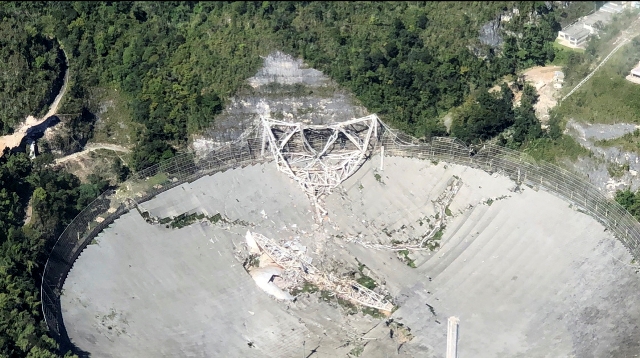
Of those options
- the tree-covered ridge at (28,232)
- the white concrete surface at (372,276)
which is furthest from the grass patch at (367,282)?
the tree-covered ridge at (28,232)

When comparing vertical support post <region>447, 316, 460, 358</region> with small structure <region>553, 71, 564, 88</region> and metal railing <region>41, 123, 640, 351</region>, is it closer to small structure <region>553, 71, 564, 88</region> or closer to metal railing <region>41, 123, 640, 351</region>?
metal railing <region>41, 123, 640, 351</region>

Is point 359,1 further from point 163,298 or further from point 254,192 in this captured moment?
point 163,298

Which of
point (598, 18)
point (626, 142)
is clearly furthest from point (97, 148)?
point (598, 18)

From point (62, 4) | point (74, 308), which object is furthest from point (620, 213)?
point (62, 4)

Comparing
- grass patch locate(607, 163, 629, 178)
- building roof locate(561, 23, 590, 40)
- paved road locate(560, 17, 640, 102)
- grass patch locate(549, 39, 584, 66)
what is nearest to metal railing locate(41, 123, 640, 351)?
grass patch locate(607, 163, 629, 178)

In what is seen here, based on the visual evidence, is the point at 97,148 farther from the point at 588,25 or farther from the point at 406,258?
the point at 588,25
